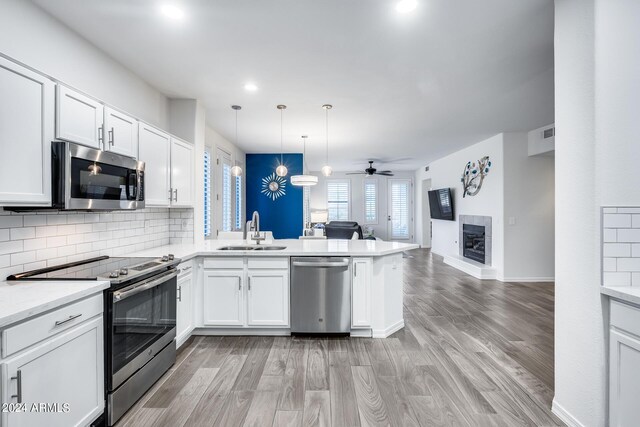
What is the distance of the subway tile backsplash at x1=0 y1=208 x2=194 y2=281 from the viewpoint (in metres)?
1.96

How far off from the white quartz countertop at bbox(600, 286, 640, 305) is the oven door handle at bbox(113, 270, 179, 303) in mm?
2731

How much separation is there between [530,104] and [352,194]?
7.31 meters

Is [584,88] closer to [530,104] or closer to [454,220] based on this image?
[530,104]

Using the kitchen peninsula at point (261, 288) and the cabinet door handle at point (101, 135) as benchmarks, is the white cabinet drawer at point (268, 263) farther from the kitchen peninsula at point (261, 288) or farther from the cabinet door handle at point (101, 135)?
the cabinet door handle at point (101, 135)

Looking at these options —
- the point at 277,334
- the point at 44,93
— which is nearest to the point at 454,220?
the point at 277,334

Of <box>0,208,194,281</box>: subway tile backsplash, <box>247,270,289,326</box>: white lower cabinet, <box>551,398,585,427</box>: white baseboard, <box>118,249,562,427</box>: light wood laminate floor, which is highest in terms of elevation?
<box>0,208,194,281</box>: subway tile backsplash

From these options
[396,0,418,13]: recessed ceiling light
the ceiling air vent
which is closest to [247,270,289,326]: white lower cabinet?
[396,0,418,13]: recessed ceiling light

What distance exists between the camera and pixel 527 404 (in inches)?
84.1

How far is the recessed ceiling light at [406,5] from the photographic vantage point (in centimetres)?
208

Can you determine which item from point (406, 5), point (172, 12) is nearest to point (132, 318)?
point (172, 12)

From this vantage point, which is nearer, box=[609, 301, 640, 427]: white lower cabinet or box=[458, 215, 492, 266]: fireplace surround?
box=[609, 301, 640, 427]: white lower cabinet

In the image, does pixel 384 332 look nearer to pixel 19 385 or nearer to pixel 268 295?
pixel 268 295

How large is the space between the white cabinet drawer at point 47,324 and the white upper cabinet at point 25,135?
1.98ft

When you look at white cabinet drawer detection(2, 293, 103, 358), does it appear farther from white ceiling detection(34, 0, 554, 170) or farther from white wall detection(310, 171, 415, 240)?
white wall detection(310, 171, 415, 240)
